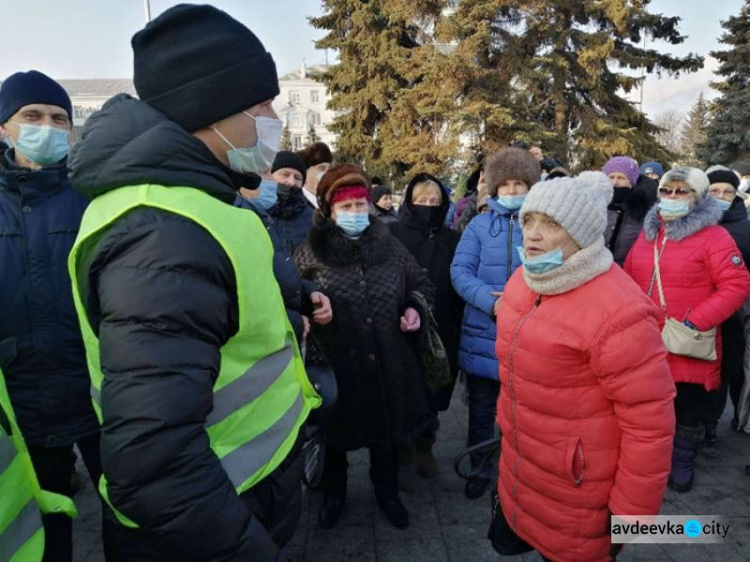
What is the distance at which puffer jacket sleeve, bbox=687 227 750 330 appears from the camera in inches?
130

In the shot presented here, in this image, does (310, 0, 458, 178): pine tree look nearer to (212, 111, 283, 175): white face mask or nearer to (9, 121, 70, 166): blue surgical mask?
(9, 121, 70, 166): blue surgical mask

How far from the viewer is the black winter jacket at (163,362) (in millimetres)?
969

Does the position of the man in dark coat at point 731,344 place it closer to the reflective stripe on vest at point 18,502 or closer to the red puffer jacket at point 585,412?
the red puffer jacket at point 585,412

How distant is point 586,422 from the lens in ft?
6.22

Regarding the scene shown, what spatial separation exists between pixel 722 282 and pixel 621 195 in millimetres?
1411

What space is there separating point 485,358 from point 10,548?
9.17ft

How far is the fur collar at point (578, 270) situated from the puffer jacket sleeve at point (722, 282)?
6.08 feet

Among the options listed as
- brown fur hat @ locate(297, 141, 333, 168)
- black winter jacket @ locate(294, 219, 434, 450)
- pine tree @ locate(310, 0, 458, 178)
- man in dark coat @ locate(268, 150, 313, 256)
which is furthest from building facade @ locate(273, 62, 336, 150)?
black winter jacket @ locate(294, 219, 434, 450)

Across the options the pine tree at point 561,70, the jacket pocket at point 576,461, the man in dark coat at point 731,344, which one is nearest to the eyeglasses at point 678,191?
the man in dark coat at point 731,344

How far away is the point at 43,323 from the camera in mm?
2250

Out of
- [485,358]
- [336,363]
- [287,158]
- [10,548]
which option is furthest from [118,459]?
[287,158]

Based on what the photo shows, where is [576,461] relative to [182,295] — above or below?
below

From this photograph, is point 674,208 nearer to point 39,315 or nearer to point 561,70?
point 39,315

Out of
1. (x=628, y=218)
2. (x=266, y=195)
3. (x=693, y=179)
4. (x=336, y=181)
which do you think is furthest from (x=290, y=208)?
(x=693, y=179)
